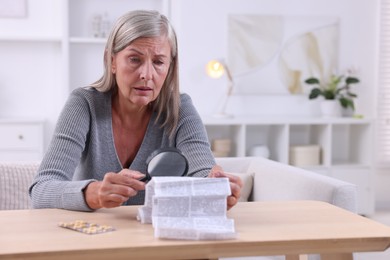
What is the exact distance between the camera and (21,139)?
5438 mm

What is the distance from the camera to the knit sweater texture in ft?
7.53

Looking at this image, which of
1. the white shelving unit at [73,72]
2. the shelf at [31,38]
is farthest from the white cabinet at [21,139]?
the shelf at [31,38]

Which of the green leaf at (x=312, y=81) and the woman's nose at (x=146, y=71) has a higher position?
the woman's nose at (x=146, y=71)

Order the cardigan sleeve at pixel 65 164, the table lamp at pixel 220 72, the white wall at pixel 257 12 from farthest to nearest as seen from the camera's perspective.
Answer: the white wall at pixel 257 12
the table lamp at pixel 220 72
the cardigan sleeve at pixel 65 164

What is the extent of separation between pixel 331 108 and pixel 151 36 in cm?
388

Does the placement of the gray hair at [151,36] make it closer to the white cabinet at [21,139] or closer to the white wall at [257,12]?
the white cabinet at [21,139]

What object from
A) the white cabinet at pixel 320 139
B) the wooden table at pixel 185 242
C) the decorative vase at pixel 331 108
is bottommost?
the white cabinet at pixel 320 139

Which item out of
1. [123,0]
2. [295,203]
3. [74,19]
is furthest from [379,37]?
[295,203]

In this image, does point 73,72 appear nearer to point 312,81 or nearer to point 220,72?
point 220,72

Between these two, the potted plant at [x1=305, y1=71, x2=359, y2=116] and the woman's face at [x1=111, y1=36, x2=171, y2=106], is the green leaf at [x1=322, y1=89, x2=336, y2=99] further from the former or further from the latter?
the woman's face at [x1=111, y1=36, x2=171, y2=106]

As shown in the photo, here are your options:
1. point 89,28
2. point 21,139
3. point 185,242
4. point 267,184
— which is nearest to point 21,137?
point 21,139

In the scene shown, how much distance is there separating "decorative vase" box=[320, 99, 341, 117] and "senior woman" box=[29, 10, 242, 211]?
11.5 ft

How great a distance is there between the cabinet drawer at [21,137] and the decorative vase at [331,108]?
2277mm

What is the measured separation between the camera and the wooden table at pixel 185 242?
1646 millimetres
